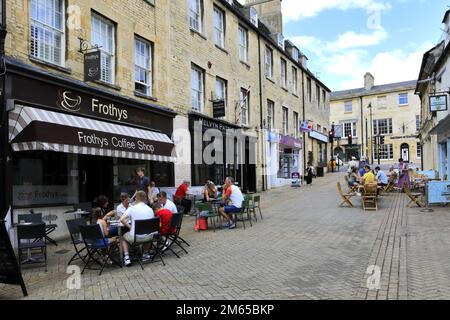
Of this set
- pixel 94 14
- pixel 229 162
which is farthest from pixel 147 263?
pixel 229 162

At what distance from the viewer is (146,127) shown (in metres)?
13.0

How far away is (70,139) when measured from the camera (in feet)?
30.0

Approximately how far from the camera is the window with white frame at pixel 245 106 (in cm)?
2085

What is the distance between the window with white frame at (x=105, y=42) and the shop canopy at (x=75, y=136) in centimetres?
173

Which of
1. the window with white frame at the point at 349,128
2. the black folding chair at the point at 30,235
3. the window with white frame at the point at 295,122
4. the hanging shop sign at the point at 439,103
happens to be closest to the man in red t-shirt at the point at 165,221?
the black folding chair at the point at 30,235

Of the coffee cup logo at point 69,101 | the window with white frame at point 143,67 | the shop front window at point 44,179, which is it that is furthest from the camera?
the window with white frame at point 143,67

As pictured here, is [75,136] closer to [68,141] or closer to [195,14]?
[68,141]

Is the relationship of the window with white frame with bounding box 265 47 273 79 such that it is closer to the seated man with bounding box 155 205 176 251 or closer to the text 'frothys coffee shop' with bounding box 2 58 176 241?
the text 'frothys coffee shop' with bounding box 2 58 176 241

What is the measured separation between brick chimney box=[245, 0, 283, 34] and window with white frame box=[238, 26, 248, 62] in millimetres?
7100

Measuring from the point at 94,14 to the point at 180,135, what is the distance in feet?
17.7

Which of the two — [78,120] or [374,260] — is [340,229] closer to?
[374,260]

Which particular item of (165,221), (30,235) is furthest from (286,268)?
(30,235)

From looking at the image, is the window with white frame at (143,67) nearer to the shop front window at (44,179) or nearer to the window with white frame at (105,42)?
the window with white frame at (105,42)
